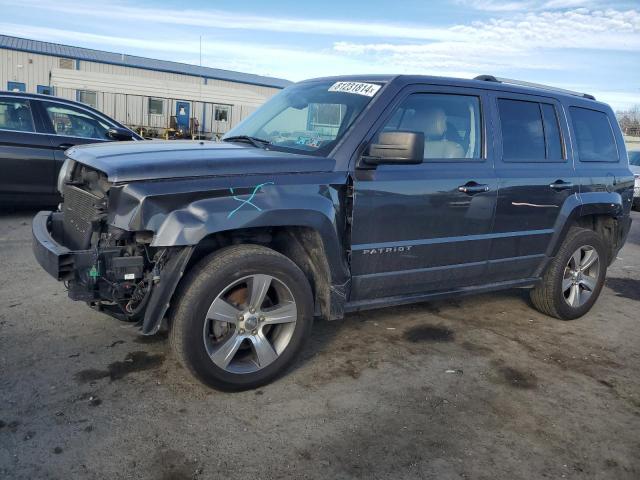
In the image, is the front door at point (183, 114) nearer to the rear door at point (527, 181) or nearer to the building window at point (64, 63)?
the building window at point (64, 63)

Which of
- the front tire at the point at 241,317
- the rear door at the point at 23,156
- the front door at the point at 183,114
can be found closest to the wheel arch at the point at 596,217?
the front tire at the point at 241,317

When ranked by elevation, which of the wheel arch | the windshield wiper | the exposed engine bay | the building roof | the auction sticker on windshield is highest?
the building roof

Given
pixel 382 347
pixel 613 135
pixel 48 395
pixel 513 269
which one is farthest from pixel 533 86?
pixel 48 395

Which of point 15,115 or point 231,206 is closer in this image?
point 231,206

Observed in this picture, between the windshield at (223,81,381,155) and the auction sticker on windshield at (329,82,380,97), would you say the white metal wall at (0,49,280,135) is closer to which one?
the windshield at (223,81,381,155)

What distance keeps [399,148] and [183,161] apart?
1297 millimetres

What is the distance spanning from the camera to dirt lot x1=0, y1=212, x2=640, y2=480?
2.75 meters

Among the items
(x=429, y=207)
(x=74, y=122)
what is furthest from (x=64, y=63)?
(x=429, y=207)

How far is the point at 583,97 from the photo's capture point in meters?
5.39

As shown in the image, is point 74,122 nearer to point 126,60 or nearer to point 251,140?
point 251,140

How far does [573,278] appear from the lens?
5.21 metres

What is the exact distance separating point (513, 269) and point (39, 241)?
354 cm

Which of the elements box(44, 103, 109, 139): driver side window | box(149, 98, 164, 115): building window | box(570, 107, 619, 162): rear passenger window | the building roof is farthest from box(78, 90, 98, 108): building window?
box(570, 107, 619, 162): rear passenger window

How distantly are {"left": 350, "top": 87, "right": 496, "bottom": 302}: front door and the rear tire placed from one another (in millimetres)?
984
